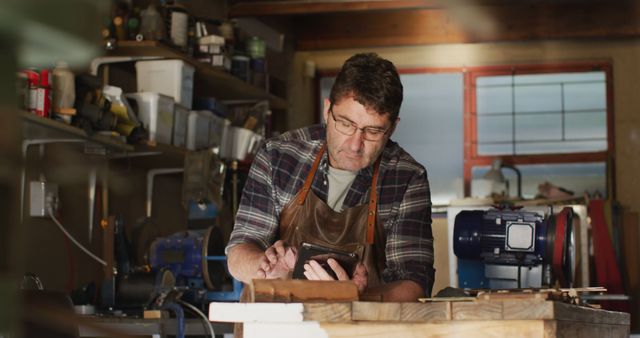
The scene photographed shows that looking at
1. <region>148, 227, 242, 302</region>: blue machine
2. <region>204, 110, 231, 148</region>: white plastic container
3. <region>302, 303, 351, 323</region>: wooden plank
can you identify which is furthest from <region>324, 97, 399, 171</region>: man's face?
<region>204, 110, 231, 148</region>: white plastic container

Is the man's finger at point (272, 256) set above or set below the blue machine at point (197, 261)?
above

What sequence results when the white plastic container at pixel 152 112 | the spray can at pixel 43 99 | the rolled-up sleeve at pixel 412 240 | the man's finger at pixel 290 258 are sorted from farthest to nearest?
the white plastic container at pixel 152 112 → the spray can at pixel 43 99 → the rolled-up sleeve at pixel 412 240 → the man's finger at pixel 290 258

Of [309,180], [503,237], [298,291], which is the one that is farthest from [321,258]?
[503,237]

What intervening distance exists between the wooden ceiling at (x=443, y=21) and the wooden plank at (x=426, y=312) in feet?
21.8

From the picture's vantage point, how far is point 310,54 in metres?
9.31

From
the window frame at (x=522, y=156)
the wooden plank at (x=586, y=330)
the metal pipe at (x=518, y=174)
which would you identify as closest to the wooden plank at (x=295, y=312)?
the wooden plank at (x=586, y=330)

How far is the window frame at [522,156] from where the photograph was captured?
880cm

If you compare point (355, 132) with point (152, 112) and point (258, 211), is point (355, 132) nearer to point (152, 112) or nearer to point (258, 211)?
point (258, 211)

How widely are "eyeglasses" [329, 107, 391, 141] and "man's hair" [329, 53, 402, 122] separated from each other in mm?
58

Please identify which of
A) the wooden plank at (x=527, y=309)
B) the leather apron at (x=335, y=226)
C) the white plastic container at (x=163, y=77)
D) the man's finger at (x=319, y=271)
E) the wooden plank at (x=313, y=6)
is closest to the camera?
the wooden plank at (x=527, y=309)

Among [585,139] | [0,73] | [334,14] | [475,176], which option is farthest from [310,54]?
[0,73]

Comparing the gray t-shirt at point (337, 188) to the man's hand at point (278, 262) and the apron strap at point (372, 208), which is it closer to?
the apron strap at point (372, 208)

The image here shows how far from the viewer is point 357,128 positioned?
8.81ft

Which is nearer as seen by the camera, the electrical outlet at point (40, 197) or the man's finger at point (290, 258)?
the man's finger at point (290, 258)
